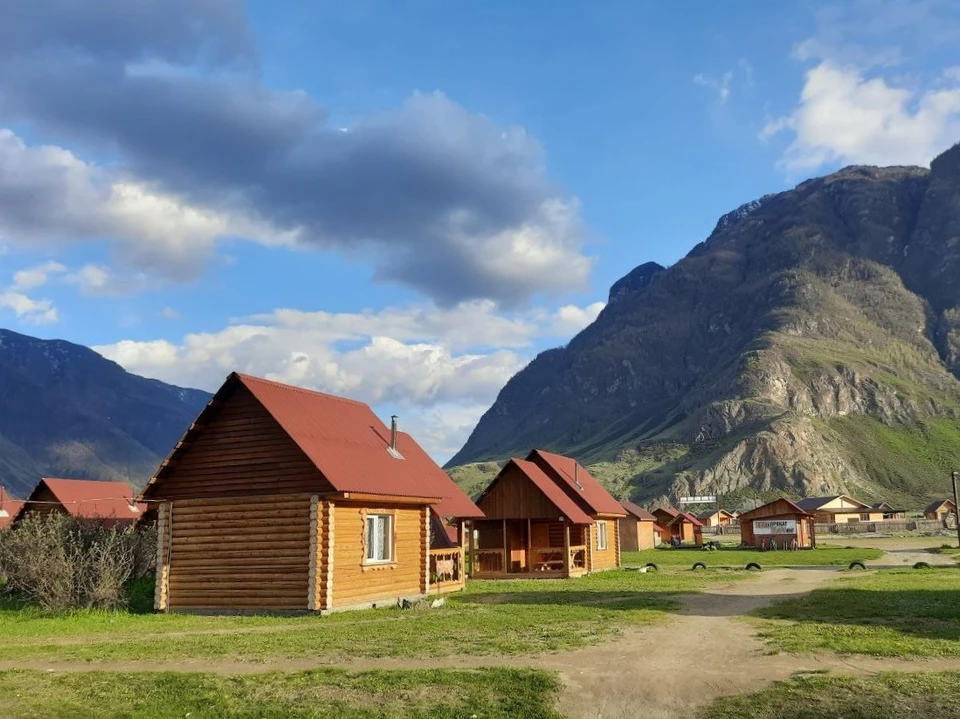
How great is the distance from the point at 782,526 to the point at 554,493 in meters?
35.7

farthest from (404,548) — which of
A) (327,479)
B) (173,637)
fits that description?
(173,637)

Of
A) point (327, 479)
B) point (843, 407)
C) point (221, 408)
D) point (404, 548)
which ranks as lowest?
point (404, 548)

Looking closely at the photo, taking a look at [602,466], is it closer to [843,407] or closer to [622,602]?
[843,407]

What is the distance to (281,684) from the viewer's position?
1232cm

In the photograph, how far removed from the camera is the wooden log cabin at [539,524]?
128 ft

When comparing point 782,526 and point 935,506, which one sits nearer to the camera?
point 782,526

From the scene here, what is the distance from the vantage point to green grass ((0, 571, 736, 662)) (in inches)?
610

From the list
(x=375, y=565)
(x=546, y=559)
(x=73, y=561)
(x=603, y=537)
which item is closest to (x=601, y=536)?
(x=603, y=537)

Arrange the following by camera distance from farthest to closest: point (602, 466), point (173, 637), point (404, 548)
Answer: point (602, 466), point (404, 548), point (173, 637)

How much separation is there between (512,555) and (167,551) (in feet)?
64.7

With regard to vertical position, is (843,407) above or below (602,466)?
above

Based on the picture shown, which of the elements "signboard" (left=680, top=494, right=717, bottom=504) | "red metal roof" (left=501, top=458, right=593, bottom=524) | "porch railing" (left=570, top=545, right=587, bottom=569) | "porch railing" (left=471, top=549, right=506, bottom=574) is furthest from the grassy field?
"signboard" (left=680, top=494, right=717, bottom=504)

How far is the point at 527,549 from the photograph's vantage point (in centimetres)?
4097

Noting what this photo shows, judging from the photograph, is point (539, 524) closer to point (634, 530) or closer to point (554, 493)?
point (554, 493)
